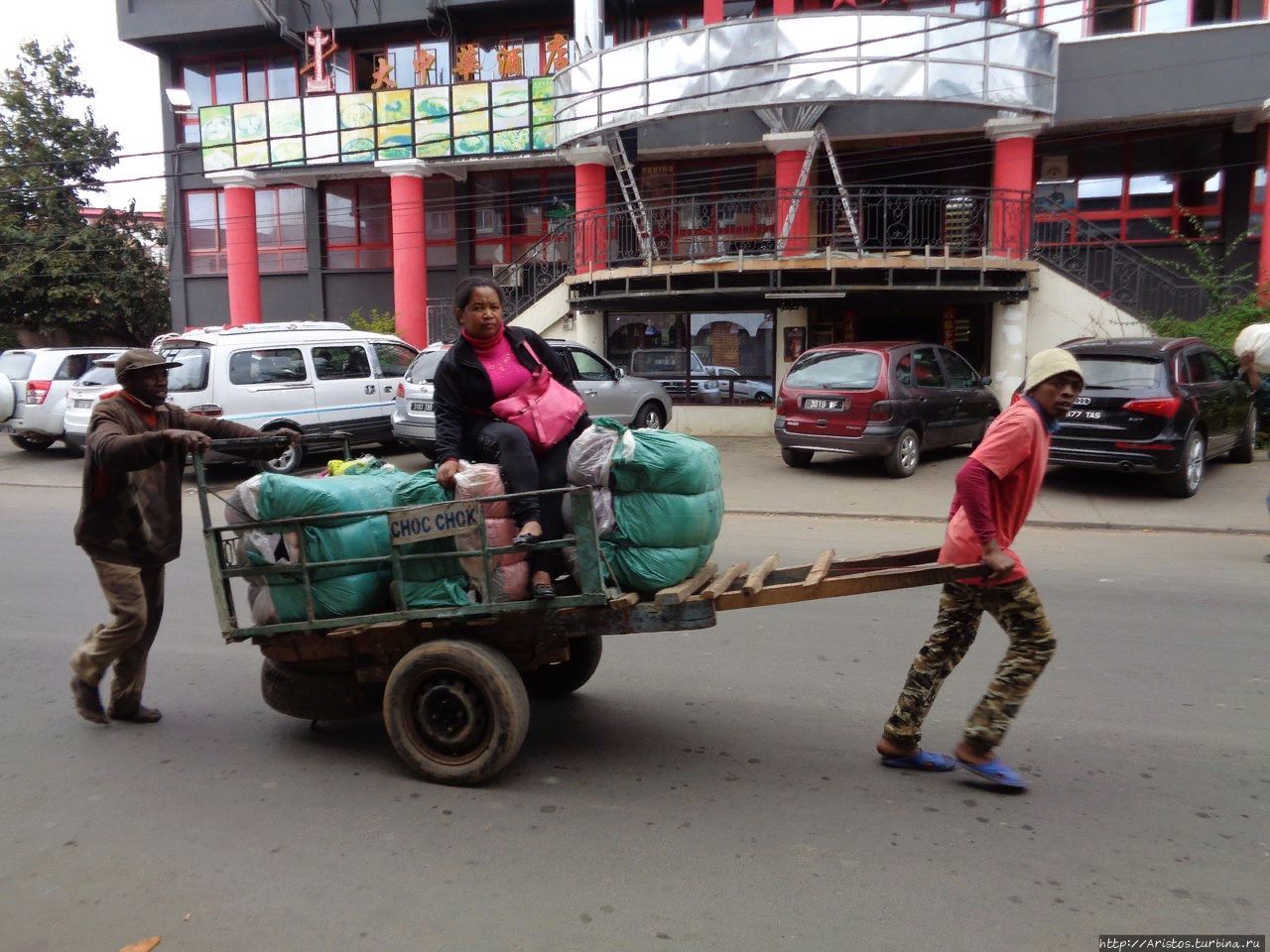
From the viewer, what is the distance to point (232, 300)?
22.0 meters

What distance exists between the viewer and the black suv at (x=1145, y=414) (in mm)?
→ 9906

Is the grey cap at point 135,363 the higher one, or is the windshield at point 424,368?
the grey cap at point 135,363

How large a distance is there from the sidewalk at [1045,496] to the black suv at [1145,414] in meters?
0.42

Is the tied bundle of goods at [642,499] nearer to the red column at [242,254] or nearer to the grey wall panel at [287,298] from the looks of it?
the red column at [242,254]

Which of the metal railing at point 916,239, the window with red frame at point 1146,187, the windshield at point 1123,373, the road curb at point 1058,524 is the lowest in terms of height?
the road curb at point 1058,524

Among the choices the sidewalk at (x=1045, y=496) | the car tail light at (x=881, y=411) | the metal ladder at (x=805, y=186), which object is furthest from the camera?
the metal ladder at (x=805, y=186)

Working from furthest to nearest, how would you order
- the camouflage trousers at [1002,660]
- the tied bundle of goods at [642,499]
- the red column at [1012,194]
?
the red column at [1012,194], the tied bundle of goods at [642,499], the camouflage trousers at [1002,660]

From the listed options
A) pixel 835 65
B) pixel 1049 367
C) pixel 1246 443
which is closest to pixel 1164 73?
pixel 835 65

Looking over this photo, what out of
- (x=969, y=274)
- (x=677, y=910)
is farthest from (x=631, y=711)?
(x=969, y=274)

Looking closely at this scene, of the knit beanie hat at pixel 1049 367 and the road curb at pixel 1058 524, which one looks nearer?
the knit beanie hat at pixel 1049 367

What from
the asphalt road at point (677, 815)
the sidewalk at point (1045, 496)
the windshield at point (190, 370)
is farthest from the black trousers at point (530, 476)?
the windshield at point (190, 370)

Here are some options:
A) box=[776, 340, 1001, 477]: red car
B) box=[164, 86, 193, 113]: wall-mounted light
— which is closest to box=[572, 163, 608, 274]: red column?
box=[776, 340, 1001, 477]: red car

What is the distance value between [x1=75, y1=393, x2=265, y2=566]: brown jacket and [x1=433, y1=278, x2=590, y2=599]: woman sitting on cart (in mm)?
988

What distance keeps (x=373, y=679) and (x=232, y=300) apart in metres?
20.4
